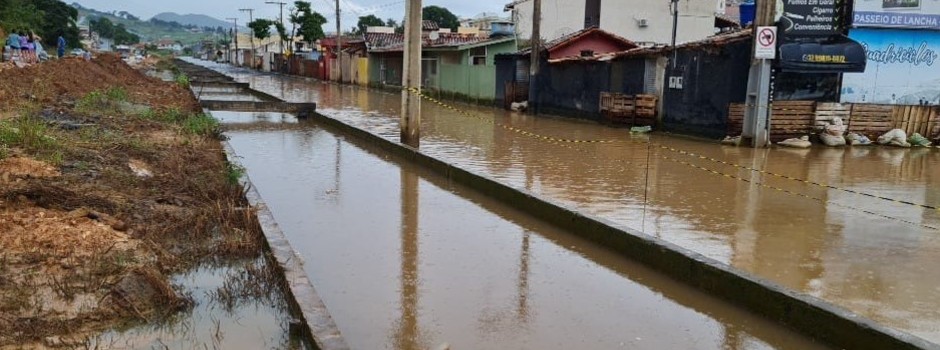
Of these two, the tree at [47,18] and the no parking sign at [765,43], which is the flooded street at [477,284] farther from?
the tree at [47,18]

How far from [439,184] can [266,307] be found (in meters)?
5.57

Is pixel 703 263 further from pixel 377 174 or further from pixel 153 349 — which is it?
pixel 377 174

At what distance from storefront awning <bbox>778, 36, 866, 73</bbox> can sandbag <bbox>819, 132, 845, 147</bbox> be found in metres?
1.36

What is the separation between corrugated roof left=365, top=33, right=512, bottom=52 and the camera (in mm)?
36138

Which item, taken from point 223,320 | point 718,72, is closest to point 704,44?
point 718,72

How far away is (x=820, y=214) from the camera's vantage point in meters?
8.15

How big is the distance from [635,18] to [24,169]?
32916 mm

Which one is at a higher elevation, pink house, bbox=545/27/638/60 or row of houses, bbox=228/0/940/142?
pink house, bbox=545/27/638/60

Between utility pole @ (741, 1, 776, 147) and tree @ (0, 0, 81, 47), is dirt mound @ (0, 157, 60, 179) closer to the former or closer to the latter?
utility pole @ (741, 1, 776, 147)

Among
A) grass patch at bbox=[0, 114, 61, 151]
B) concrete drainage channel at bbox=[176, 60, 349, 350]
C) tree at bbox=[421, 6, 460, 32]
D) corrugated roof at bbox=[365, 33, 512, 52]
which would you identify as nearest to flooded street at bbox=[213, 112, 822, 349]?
concrete drainage channel at bbox=[176, 60, 349, 350]

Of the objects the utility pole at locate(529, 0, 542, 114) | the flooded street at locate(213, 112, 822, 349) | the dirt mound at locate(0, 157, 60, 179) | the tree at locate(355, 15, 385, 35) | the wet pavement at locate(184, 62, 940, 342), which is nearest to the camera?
the flooded street at locate(213, 112, 822, 349)

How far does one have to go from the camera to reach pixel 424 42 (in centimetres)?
3900

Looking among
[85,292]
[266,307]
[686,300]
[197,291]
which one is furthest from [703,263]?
[85,292]

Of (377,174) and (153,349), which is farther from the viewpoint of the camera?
(377,174)
